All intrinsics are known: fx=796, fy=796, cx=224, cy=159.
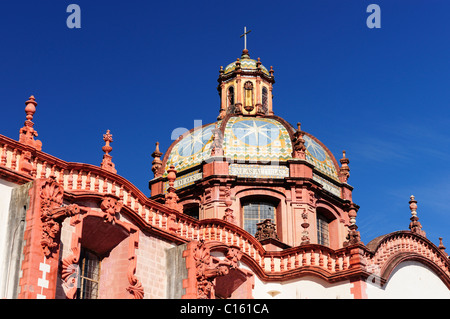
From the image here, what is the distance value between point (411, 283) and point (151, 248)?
11.9m

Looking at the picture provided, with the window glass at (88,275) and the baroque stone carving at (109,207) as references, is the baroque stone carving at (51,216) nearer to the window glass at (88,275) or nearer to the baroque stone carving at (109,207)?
the baroque stone carving at (109,207)

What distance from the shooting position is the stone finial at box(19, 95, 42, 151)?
22781 millimetres

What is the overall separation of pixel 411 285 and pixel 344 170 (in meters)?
10.5

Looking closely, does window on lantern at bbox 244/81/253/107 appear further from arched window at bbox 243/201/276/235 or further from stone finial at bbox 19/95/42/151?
stone finial at bbox 19/95/42/151

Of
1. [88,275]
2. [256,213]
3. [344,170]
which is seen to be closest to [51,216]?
[88,275]

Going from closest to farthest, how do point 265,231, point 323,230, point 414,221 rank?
point 265,231
point 414,221
point 323,230

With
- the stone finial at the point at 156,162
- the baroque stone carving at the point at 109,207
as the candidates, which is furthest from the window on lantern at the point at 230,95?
the baroque stone carving at the point at 109,207

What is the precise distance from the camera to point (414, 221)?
35.7 meters

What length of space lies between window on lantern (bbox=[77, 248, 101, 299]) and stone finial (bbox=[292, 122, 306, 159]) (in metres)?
15.9

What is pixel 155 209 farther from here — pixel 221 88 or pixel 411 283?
pixel 221 88

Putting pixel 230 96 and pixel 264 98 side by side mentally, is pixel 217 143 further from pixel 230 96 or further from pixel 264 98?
pixel 264 98

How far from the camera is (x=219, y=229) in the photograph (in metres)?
28.4

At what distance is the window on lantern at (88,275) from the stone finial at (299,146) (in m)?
15.9
